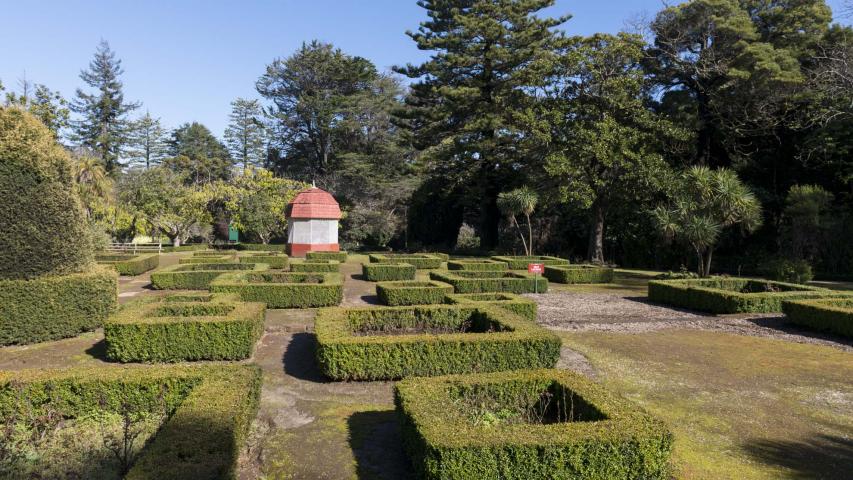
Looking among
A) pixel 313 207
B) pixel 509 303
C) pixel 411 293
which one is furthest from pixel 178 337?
pixel 313 207

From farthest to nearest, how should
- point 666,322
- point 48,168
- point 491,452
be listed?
point 666,322 < point 48,168 < point 491,452

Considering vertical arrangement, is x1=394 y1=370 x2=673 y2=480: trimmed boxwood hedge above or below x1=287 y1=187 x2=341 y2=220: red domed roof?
below

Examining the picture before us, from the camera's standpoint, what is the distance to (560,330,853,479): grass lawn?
17.8ft

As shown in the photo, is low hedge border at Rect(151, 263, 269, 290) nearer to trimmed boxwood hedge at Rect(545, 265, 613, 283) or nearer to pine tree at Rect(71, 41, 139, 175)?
trimmed boxwood hedge at Rect(545, 265, 613, 283)

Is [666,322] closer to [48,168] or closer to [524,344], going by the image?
[524,344]

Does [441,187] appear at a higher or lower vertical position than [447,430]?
higher

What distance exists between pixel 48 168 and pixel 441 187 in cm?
3075

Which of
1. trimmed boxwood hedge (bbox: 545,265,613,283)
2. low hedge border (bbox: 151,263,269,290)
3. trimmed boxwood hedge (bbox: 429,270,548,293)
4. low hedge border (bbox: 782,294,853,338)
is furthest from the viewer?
trimmed boxwood hedge (bbox: 545,265,613,283)

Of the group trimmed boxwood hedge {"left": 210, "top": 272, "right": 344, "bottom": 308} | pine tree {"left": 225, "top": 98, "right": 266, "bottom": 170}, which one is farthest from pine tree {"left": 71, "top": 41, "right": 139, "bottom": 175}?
trimmed boxwood hedge {"left": 210, "top": 272, "right": 344, "bottom": 308}

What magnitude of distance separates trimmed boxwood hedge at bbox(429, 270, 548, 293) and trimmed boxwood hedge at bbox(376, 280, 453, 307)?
1320 millimetres

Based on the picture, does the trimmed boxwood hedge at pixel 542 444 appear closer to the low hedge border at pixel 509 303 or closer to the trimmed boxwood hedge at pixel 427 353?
the trimmed boxwood hedge at pixel 427 353

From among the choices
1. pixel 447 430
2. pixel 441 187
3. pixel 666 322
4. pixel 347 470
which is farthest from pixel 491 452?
pixel 441 187

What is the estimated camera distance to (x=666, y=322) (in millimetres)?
13031

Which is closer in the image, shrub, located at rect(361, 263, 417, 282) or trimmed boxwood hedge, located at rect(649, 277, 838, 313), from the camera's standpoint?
trimmed boxwood hedge, located at rect(649, 277, 838, 313)
